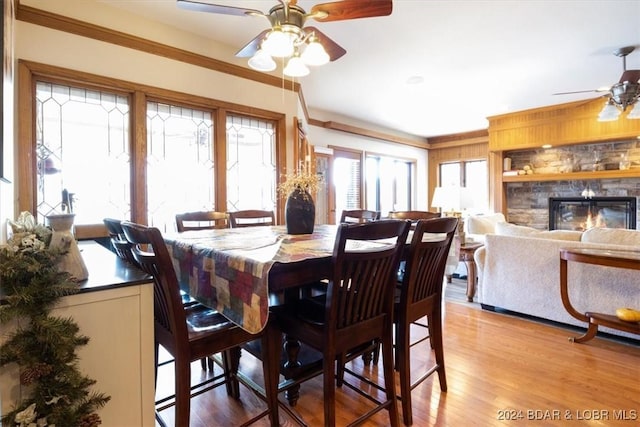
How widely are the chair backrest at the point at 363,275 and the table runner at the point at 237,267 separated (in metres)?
0.17

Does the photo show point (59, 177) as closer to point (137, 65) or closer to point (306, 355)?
point (137, 65)

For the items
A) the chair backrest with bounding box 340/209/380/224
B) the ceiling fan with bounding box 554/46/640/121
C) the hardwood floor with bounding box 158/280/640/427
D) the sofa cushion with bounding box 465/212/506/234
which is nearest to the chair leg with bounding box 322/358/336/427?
the hardwood floor with bounding box 158/280/640/427

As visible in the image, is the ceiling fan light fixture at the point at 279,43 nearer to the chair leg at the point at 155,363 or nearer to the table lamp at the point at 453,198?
the chair leg at the point at 155,363

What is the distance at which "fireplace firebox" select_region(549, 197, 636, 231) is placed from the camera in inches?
214

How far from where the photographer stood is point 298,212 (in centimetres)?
220

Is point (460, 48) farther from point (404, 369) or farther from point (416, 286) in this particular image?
point (404, 369)

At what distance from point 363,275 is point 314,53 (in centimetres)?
145

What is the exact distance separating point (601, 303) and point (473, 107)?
393cm

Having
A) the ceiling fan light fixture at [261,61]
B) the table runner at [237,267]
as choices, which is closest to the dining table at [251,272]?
the table runner at [237,267]

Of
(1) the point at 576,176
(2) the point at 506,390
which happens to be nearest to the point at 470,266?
(2) the point at 506,390

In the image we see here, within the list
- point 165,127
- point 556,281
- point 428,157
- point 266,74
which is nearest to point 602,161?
point 428,157

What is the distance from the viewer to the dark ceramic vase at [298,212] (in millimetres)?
2203

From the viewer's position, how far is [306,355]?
1.97 metres

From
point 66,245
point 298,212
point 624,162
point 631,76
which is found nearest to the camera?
point 66,245
